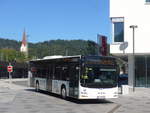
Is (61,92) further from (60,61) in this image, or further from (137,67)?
(137,67)

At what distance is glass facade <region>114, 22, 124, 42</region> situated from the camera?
116 feet

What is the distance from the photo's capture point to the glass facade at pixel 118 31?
1393 inches

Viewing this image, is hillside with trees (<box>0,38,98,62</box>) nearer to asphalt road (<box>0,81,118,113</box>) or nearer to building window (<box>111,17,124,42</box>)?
building window (<box>111,17,124,42</box>)

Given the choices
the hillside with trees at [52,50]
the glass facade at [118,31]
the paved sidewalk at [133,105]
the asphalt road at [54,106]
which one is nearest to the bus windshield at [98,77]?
the asphalt road at [54,106]

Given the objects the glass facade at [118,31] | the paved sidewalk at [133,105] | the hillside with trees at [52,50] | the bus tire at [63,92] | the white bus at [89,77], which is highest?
the hillside with trees at [52,50]

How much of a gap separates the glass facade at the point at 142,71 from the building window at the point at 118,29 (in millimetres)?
3177

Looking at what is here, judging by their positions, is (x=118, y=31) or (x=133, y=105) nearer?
(x=133, y=105)

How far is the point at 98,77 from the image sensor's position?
19.3 metres

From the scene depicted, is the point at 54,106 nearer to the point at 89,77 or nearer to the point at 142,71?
the point at 89,77

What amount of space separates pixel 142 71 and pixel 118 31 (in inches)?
201

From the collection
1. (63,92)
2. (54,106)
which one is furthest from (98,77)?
(63,92)

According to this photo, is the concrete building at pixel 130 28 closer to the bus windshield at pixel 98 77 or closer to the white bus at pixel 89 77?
the white bus at pixel 89 77

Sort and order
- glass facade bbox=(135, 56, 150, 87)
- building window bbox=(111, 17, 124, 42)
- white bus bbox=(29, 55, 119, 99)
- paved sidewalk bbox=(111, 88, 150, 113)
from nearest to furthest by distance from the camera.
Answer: paved sidewalk bbox=(111, 88, 150, 113)
white bus bbox=(29, 55, 119, 99)
building window bbox=(111, 17, 124, 42)
glass facade bbox=(135, 56, 150, 87)

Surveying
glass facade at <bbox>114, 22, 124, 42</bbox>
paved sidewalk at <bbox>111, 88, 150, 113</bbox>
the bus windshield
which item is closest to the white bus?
the bus windshield
